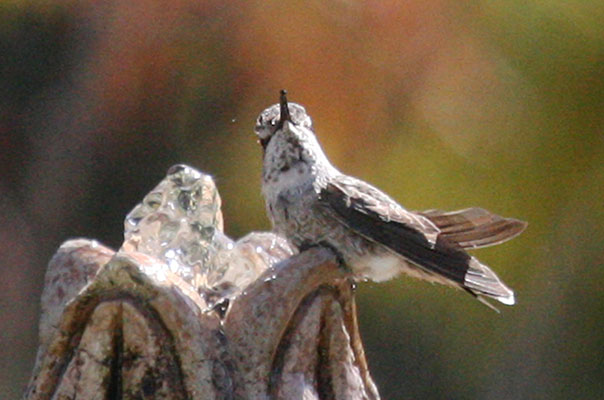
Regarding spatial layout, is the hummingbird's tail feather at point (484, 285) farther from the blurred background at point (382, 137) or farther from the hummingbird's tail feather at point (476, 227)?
the blurred background at point (382, 137)

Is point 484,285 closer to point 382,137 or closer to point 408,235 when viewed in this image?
point 408,235

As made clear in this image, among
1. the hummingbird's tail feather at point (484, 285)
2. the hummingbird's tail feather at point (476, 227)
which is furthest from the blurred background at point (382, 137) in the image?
the hummingbird's tail feather at point (484, 285)

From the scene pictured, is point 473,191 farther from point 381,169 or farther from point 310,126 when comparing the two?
point 310,126

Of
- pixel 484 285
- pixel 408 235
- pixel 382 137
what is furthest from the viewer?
pixel 382 137

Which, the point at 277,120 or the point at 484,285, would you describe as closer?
the point at 484,285

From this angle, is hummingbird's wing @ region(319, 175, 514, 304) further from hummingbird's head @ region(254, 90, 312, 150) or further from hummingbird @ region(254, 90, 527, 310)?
hummingbird's head @ region(254, 90, 312, 150)

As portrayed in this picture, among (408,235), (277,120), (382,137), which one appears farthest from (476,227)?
(382,137)
